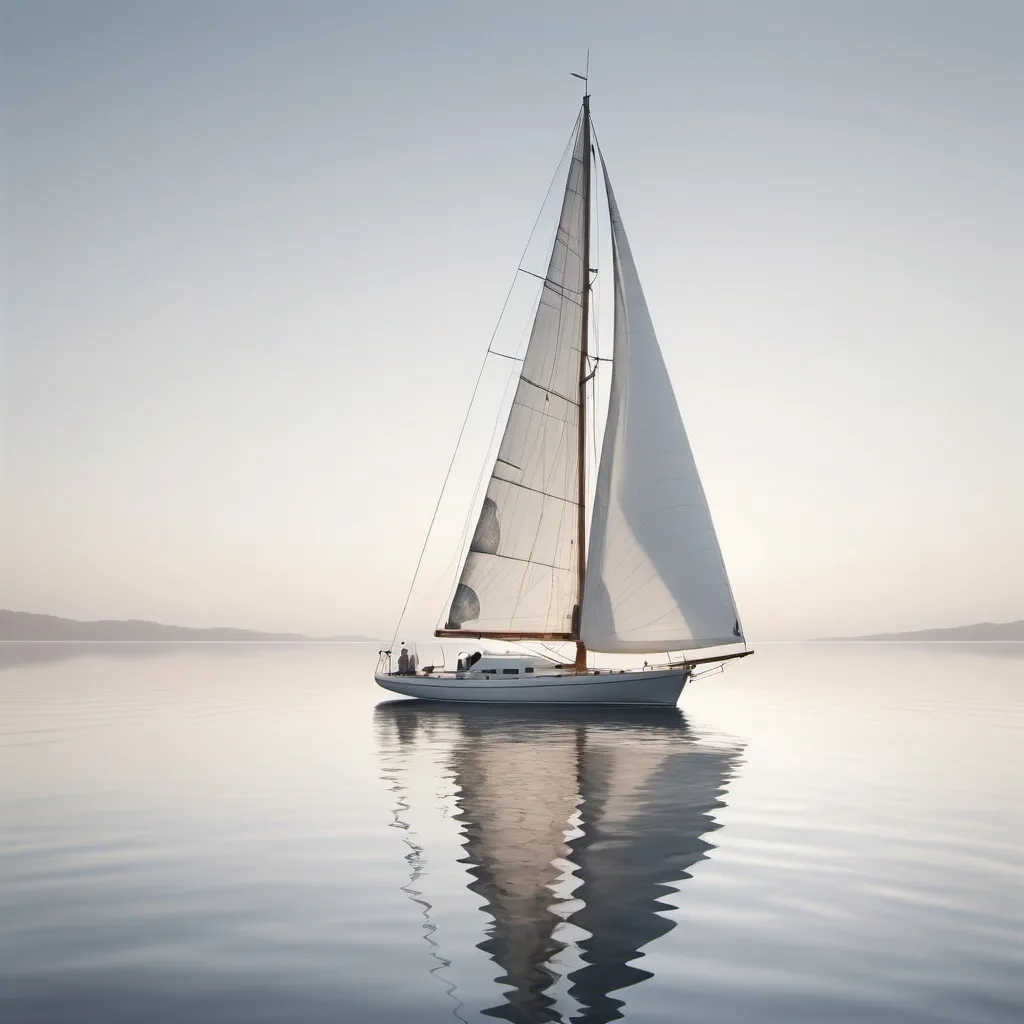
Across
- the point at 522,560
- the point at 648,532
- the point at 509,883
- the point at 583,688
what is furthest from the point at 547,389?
the point at 509,883

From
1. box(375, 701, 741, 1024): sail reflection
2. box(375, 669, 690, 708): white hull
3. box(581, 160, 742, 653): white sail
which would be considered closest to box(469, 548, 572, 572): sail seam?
box(581, 160, 742, 653): white sail

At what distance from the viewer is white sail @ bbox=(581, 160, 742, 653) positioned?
36688 mm

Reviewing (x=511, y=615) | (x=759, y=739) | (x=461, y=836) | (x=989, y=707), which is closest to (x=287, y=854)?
(x=461, y=836)

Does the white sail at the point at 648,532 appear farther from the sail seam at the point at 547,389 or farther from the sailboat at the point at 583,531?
the sail seam at the point at 547,389

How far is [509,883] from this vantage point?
12250 millimetres

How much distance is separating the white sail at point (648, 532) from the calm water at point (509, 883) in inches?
321

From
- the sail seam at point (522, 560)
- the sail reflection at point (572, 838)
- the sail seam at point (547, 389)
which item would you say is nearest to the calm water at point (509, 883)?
the sail reflection at point (572, 838)

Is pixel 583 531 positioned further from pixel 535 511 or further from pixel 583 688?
pixel 583 688

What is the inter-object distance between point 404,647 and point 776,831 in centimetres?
3018

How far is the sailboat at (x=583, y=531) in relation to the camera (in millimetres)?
36875

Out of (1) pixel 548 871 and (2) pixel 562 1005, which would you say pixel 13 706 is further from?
(2) pixel 562 1005

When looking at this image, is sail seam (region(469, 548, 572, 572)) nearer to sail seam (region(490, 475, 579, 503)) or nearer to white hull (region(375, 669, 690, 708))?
sail seam (region(490, 475, 579, 503))

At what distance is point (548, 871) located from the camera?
12773 millimetres

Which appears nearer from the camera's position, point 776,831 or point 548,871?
point 548,871
